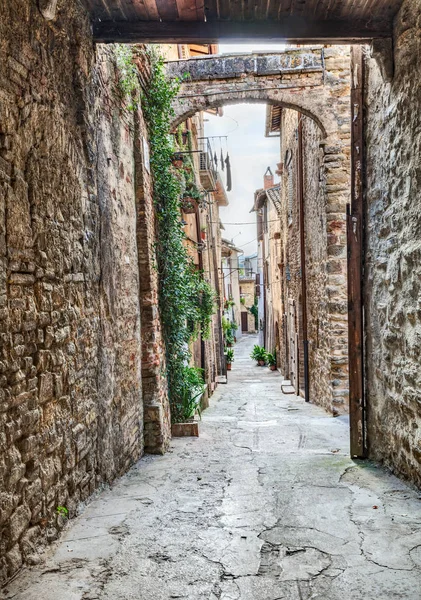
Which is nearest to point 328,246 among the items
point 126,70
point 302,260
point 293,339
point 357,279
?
point 302,260

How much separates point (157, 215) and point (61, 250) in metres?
3.27

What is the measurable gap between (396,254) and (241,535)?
2494mm

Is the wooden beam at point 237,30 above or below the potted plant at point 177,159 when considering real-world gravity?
above

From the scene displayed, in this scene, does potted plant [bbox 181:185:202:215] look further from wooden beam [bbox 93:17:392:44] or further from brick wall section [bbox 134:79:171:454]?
wooden beam [bbox 93:17:392:44]

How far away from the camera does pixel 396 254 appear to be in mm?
4273

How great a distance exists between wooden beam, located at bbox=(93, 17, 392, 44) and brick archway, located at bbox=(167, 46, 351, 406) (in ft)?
13.6

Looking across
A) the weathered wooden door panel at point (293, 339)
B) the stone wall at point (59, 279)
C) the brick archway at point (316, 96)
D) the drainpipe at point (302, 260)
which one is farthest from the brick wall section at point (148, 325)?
the weathered wooden door panel at point (293, 339)

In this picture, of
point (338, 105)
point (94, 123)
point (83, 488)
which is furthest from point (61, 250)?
point (338, 105)

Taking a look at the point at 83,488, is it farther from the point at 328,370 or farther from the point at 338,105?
the point at 338,105

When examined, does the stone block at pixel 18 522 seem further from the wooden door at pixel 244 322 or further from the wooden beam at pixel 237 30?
the wooden door at pixel 244 322

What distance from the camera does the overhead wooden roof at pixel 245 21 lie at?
402cm

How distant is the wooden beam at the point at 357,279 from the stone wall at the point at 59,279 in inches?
87.2

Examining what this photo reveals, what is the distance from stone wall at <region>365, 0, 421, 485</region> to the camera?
12.7ft

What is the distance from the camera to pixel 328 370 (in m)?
8.48
